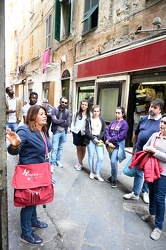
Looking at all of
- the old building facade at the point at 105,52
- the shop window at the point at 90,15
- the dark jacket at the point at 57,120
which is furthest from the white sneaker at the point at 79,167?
the shop window at the point at 90,15

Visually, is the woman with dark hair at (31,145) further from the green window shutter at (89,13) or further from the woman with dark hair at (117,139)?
the green window shutter at (89,13)

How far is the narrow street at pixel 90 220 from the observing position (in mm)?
2115

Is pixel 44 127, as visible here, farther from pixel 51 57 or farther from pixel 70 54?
pixel 51 57

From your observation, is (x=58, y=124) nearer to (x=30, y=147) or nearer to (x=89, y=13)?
(x=30, y=147)

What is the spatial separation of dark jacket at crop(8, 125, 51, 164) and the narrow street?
96 cm

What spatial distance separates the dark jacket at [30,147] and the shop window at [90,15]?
22.8 ft

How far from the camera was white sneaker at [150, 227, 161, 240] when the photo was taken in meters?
2.25

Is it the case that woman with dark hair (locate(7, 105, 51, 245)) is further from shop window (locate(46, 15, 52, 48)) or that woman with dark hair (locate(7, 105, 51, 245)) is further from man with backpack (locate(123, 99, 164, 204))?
shop window (locate(46, 15, 52, 48))

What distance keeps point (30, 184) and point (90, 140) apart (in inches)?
81.9

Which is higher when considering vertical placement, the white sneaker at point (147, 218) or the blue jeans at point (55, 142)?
the blue jeans at point (55, 142)

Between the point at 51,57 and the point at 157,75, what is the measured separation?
829 centimetres

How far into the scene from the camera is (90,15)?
7434 millimetres

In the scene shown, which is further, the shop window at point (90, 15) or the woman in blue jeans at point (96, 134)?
the shop window at point (90, 15)

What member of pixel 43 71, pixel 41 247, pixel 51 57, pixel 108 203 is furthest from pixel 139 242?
pixel 43 71
